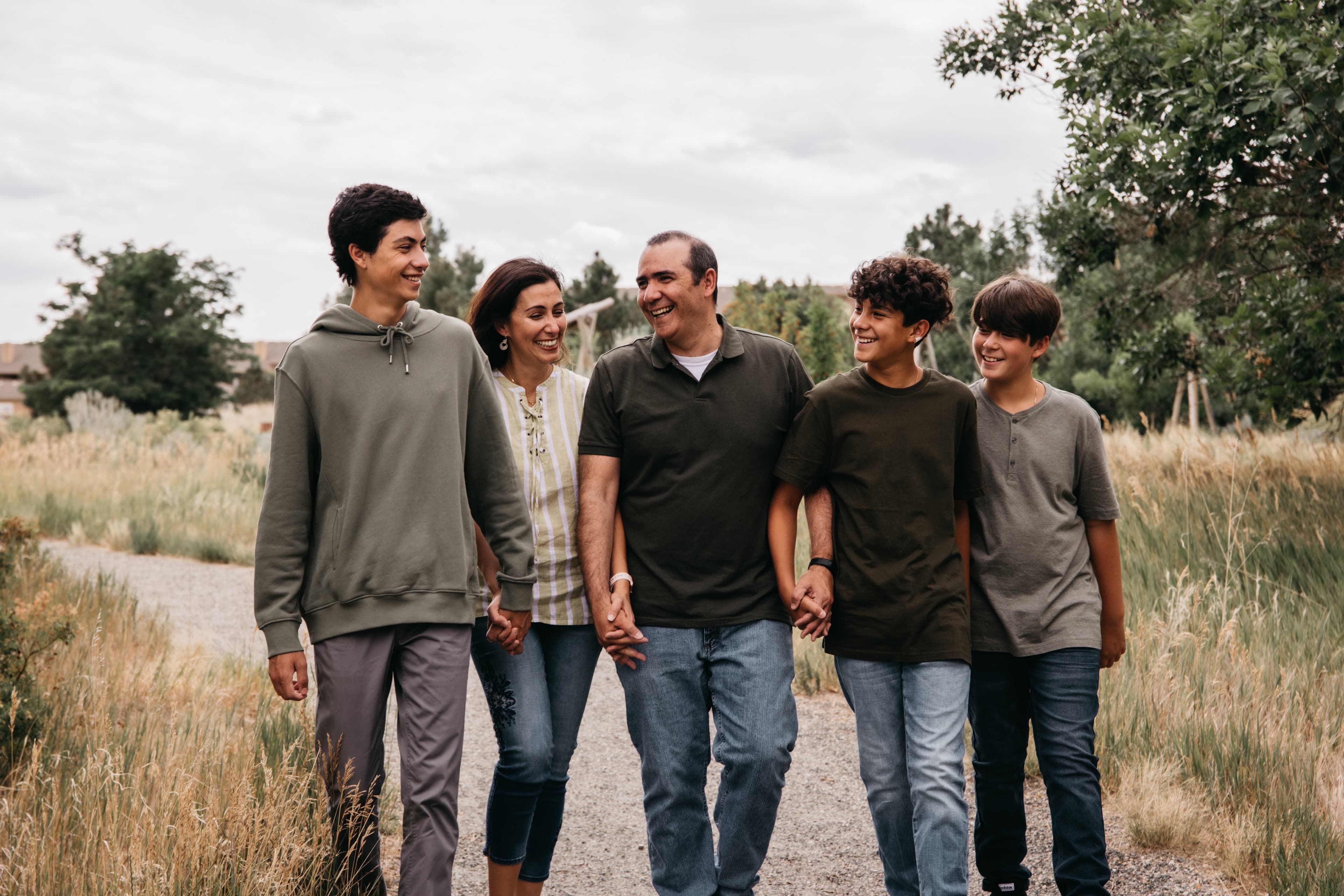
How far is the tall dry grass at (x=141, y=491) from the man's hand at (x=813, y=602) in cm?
969

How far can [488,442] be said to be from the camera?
334 centimetres

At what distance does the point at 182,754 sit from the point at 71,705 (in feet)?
4.21

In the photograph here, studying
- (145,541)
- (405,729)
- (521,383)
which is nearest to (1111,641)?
(521,383)

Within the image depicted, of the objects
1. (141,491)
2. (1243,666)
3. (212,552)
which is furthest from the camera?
(141,491)

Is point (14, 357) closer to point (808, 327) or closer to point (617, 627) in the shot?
point (808, 327)

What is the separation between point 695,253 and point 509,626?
4.15 feet

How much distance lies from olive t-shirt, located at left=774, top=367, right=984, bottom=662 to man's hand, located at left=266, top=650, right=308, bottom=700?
1462 mm

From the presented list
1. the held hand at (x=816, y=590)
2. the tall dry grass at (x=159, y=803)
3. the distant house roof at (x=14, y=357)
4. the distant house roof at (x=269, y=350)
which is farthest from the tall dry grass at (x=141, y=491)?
the distant house roof at (x=14, y=357)

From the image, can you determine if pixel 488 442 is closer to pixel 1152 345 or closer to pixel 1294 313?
pixel 1294 313

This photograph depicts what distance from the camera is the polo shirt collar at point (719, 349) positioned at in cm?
343

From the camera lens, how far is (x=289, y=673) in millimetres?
3051

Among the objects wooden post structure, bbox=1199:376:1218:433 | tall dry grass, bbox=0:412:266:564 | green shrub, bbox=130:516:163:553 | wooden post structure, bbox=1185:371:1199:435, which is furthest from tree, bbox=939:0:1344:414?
green shrub, bbox=130:516:163:553

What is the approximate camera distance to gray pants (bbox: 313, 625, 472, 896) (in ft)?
9.89

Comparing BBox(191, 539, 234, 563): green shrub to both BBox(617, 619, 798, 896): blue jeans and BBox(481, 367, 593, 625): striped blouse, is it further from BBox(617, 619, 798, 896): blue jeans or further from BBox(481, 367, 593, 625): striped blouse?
BBox(617, 619, 798, 896): blue jeans
